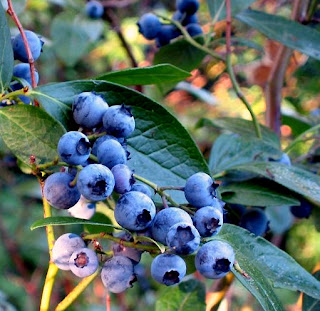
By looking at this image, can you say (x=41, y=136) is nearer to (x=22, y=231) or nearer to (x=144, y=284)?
(x=144, y=284)

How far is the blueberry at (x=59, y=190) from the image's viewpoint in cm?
63

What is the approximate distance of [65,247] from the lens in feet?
2.08

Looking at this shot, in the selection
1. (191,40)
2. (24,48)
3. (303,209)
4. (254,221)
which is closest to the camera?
(24,48)

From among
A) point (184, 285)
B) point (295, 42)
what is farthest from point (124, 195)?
point (295, 42)

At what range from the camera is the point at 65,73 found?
267 cm

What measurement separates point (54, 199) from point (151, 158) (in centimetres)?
17

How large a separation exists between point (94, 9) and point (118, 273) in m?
1.33

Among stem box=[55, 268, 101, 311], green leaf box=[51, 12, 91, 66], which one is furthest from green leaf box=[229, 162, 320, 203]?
green leaf box=[51, 12, 91, 66]

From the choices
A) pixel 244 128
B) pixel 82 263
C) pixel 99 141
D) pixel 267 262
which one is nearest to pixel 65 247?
pixel 82 263

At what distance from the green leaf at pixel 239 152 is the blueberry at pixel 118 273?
40cm

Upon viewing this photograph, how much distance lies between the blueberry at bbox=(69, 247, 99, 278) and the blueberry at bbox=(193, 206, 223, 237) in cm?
13

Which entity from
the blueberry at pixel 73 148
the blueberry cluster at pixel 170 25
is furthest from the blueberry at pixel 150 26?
the blueberry at pixel 73 148

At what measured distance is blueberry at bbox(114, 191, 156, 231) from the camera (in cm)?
59

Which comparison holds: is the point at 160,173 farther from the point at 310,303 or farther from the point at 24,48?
the point at 310,303
